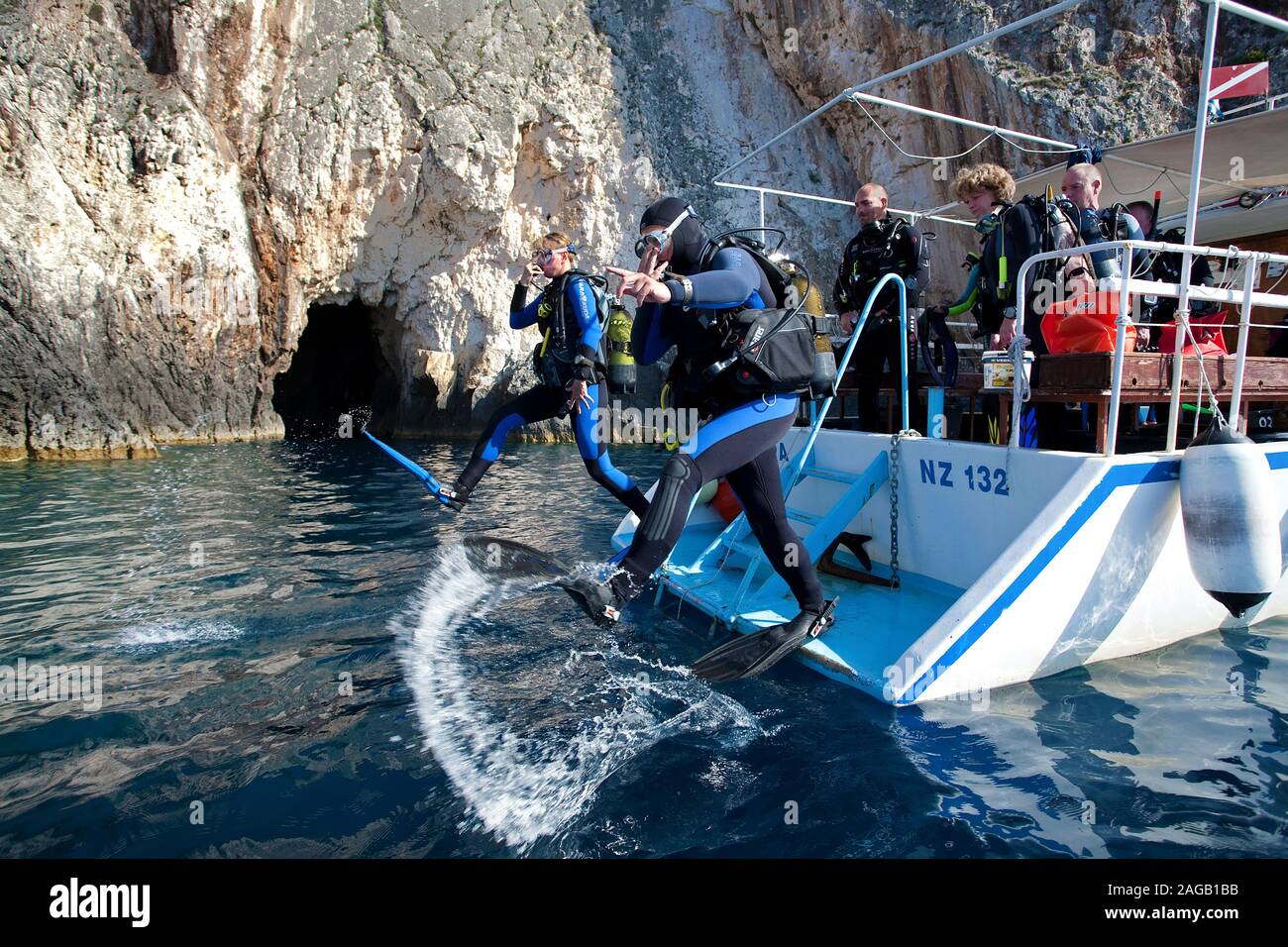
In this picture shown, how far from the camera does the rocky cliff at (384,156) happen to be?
15000mm

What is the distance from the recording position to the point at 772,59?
23578 mm

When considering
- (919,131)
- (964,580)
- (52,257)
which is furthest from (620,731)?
(919,131)

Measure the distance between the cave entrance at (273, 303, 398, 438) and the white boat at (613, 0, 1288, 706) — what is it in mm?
18601

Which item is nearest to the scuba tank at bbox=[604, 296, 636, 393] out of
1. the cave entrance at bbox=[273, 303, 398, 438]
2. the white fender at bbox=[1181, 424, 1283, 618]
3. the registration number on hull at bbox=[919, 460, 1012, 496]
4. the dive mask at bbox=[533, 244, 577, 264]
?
the dive mask at bbox=[533, 244, 577, 264]

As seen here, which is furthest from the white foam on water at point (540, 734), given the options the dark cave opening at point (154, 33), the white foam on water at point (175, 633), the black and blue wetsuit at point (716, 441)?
the dark cave opening at point (154, 33)

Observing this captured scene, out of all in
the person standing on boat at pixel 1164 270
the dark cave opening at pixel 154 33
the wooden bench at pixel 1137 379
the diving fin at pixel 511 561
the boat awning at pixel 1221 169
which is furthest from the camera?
the dark cave opening at pixel 154 33

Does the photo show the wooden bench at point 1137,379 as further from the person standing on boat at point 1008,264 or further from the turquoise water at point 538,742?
the turquoise water at point 538,742

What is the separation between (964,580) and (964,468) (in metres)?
0.62

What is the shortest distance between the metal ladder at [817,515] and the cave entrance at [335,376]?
1777 cm

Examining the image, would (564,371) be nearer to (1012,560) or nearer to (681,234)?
(681,234)

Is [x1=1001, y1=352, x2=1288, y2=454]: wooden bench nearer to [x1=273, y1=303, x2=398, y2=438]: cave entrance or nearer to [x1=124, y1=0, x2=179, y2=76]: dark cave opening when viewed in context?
[x1=124, y1=0, x2=179, y2=76]: dark cave opening

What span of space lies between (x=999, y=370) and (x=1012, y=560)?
125 centimetres

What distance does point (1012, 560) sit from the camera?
3.45 metres

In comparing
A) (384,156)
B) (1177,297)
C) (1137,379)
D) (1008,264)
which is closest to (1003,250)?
(1008,264)
